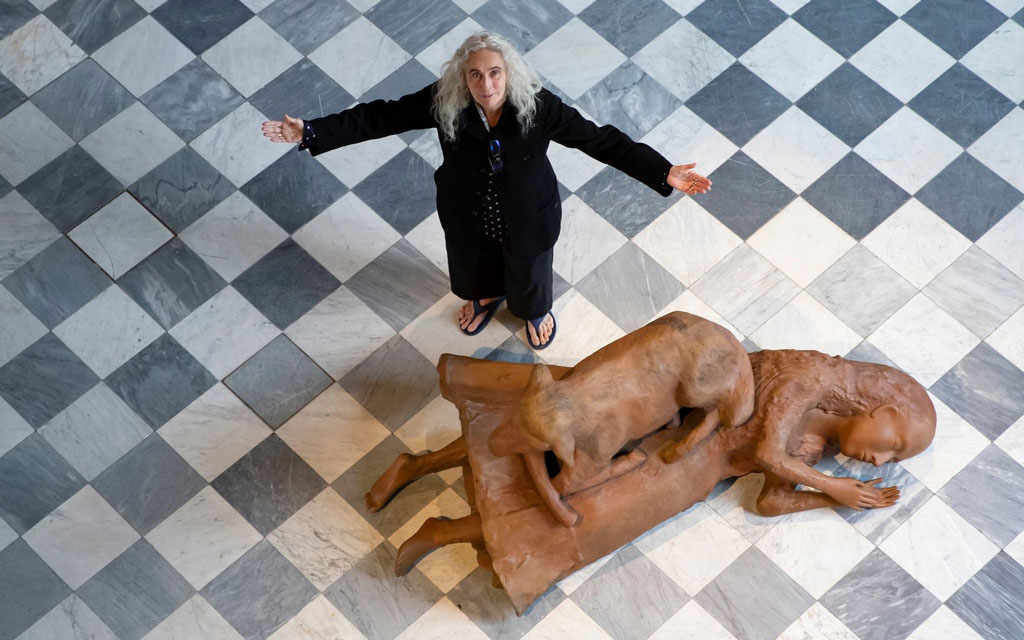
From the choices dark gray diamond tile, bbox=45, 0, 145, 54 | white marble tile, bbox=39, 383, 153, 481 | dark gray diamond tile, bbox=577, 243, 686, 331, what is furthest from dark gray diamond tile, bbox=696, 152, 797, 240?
dark gray diamond tile, bbox=45, 0, 145, 54

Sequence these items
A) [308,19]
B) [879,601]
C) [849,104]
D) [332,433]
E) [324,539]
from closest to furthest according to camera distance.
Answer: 1. [879,601]
2. [324,539]
3. [332,433]
4. [849,104]
5. [308,19]

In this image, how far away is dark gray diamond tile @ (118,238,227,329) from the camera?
4.52 meters

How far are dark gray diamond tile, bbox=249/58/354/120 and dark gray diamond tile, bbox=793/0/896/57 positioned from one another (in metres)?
2.05

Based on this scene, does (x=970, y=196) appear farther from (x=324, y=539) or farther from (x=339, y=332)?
(x=324, y=539)

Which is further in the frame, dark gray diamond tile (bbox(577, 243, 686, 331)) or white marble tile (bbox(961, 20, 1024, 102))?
white marble tile (bbox(961, 20, 1024, 102))

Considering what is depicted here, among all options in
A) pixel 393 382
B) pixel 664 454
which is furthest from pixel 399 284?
pixel 664 454

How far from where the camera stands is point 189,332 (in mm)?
4477

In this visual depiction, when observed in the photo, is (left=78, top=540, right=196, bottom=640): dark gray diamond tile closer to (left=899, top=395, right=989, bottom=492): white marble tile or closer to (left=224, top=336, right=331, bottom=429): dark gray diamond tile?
(left=224, top=336, right=331, bottom=429): dark gray diamond tile

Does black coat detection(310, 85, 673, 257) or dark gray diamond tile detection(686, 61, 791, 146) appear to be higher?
black coat detection(310, 85, 673, 257)

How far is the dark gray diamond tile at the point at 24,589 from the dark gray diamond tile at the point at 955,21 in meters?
4.18

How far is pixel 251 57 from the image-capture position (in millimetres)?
4980

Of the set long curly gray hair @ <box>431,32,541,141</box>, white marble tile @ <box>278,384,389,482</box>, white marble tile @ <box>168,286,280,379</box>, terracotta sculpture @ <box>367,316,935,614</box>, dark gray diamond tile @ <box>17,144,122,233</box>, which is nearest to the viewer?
long curly gray hair @ <box>431,32,541,141</box>

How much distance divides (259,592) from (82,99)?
230 centimetres

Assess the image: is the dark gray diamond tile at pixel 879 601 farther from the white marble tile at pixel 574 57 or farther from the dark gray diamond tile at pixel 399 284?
the white marble tile at pixel 574 57
